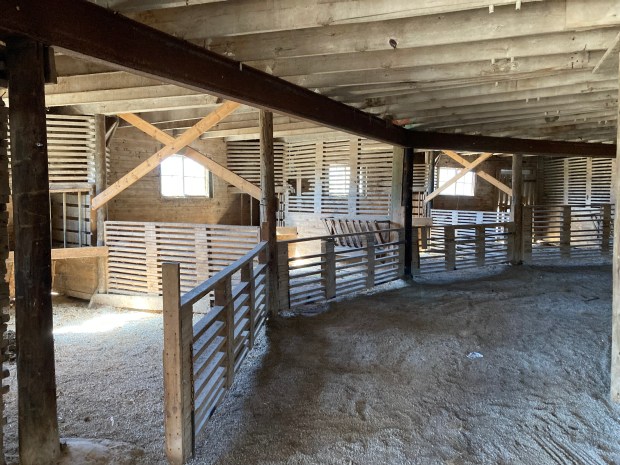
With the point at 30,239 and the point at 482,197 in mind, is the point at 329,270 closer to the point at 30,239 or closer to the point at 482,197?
the point at 30,239

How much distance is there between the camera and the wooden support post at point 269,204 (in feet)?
19.7

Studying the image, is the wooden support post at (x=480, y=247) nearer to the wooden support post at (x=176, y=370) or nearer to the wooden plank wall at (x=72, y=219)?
the wooden support post at (x=176, y=370)

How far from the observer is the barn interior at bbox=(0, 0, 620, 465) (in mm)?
2662

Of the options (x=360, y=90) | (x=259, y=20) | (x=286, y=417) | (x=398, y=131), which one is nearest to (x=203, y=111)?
Answer: (x=398, y=131)

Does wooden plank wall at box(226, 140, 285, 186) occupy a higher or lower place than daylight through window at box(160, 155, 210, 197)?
higher

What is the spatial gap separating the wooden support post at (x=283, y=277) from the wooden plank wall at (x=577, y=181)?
12.1 m

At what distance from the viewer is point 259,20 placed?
339 centimetres

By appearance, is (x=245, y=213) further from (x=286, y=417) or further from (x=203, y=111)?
(x=286, y=417)

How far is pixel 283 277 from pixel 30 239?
3930mm

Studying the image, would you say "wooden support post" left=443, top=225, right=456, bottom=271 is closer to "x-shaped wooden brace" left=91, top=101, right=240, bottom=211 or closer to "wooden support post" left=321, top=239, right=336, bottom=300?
"wooden support post" left=321, top=239, right=336, bottom=300

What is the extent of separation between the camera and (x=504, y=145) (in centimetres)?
912

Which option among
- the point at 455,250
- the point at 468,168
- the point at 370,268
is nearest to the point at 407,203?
the point at 370,268

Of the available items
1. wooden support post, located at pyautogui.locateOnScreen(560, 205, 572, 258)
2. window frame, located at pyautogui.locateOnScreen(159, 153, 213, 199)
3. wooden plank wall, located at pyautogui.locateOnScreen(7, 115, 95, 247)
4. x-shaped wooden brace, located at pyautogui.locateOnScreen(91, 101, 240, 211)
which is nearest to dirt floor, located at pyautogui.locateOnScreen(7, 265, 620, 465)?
x-shaped wooden brace, located at pyautogui.locateOnScreen(91, 101, 240, 211)

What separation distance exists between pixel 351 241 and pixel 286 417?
29.1 ft
